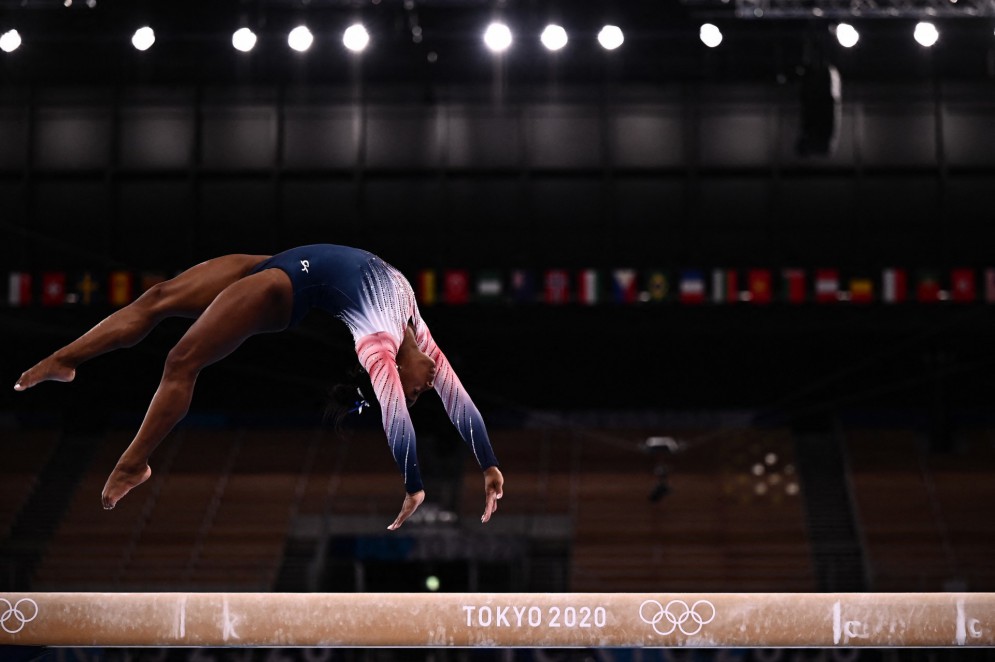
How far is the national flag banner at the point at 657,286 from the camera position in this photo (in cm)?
1798

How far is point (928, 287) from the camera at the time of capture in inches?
695

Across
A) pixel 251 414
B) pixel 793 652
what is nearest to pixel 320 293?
pixel 793 652

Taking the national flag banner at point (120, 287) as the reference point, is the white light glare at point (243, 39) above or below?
above

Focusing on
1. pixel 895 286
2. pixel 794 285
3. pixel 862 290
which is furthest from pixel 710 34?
pixel 895 286

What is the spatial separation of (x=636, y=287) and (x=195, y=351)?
43.3 feet

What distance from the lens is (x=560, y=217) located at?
1855 centimetres

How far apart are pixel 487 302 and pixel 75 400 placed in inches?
321

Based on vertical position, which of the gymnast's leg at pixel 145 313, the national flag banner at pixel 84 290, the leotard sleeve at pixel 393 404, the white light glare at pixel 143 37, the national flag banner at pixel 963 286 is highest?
the white light glare at pixel 143 37

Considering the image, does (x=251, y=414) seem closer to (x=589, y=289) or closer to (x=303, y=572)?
(x=303, y=572)

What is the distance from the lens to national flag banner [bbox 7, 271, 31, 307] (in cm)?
1767

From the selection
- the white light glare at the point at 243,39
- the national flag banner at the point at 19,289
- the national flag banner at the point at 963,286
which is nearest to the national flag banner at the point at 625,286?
the national flag banner at the point at 963,286

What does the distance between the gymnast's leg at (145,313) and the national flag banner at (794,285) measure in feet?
43.2

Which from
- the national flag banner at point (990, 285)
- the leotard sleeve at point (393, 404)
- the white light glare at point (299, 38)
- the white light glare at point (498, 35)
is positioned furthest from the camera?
the national flag banner at point (990, 285)

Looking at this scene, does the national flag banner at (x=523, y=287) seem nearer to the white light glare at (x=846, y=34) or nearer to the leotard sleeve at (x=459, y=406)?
the white light glare at (x=846, y=34)
